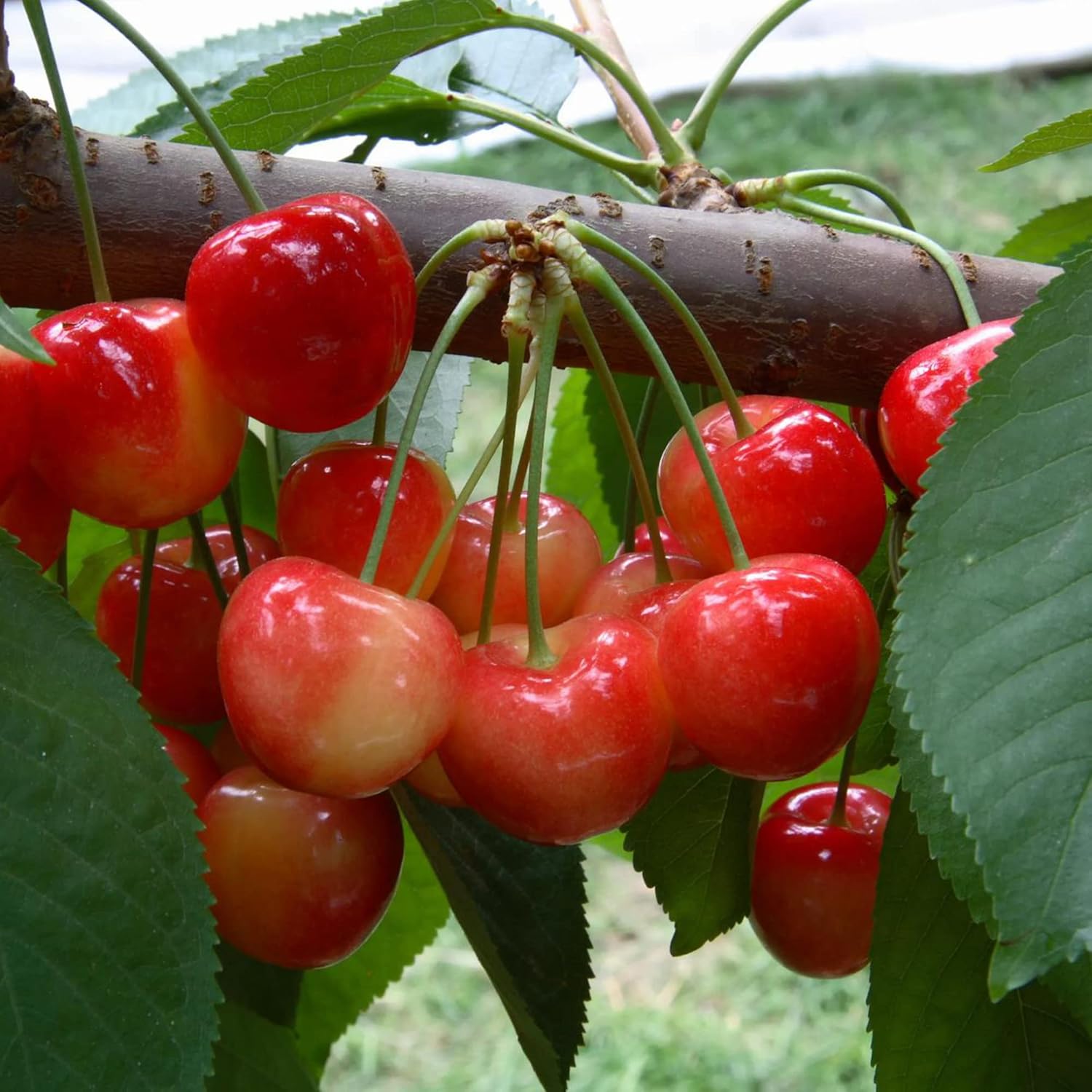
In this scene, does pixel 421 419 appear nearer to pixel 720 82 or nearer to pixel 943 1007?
pixel 720 82

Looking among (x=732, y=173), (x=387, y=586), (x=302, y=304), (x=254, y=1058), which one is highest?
(x=302, y=304)

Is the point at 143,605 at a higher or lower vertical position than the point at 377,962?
higher

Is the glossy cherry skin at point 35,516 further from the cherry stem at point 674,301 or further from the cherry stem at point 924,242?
the cherry stem at point 924,242

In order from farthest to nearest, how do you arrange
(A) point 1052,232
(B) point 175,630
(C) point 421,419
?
(A) point 1052,232 < (C) point 421,419 < (B) point 175,630

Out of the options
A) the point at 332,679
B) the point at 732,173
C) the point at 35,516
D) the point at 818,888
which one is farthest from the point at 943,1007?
the point at 732,173

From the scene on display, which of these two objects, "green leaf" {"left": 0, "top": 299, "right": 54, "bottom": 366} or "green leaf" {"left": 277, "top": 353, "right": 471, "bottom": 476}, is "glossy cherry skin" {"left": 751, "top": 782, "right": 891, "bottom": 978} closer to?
"green leaf" {"left": 277, "top": 353, "right": 471, "bottom": 476}

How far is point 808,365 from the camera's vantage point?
63 cm

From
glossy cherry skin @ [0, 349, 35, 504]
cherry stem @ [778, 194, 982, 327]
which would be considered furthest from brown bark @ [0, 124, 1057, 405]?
glossy cherry skin @ [0, 349, 35, 504]

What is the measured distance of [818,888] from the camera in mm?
665

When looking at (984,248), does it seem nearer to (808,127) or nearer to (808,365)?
(808,127)

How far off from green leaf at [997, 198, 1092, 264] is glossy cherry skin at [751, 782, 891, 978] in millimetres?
389

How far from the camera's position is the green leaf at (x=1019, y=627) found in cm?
41

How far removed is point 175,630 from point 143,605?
0.10 feet

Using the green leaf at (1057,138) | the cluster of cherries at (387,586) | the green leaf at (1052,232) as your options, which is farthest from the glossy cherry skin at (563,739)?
the green leaf at (1052,232)
